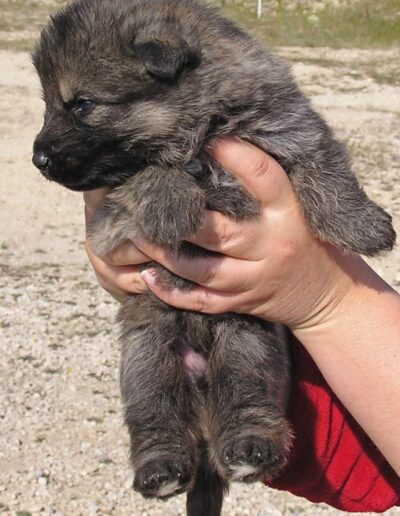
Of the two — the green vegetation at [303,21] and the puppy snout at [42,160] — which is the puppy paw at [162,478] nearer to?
the puppy snout at [42,160]

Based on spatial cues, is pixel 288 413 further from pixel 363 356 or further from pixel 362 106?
pixel 362 106

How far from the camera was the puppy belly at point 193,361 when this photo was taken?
294cm

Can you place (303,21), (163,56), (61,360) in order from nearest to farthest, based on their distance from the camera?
(163,56) < (61,360) < (303,21)

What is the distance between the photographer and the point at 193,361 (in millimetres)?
2957

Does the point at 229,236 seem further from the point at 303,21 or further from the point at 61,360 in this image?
the point at 303,21

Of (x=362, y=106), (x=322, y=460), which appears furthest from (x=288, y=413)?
(x=362, y=106)

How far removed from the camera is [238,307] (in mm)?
2799

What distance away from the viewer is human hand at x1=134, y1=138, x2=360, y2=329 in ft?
8.98

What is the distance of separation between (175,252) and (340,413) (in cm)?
86

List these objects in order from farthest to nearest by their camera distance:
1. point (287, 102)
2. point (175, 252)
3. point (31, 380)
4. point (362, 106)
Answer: point (362, 106)
point (31, 380)
point (287, 102)
point (175, 252)

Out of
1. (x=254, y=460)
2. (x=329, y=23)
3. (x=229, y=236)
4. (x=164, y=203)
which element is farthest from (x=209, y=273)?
(x=329, y=23)

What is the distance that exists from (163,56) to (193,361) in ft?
3.25

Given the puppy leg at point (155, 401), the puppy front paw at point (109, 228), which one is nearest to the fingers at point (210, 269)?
the puppy front paw at point (109, 228)

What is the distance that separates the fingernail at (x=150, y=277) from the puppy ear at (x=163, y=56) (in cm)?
62
